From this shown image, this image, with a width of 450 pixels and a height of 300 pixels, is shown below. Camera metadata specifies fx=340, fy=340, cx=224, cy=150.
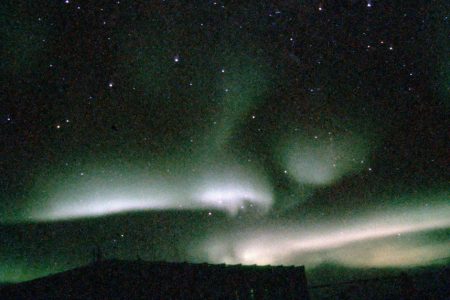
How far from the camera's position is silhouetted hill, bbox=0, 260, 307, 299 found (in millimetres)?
12719

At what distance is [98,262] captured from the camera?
42.6 feet

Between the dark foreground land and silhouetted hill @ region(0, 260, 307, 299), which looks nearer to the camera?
the dark foreground land

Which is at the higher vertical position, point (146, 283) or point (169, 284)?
point (146, 283)

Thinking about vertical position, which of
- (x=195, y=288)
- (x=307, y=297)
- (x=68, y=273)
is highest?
(x=68, y=273)

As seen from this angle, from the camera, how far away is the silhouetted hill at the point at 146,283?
41.7ft

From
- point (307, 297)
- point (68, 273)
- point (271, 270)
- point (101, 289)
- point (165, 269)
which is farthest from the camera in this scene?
point (307, 297)

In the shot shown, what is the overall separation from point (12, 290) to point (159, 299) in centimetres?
660

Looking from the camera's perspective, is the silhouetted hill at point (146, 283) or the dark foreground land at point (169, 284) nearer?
the dark foreground land at point (169, 284)

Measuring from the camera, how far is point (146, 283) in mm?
13578

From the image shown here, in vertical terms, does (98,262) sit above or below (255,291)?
above

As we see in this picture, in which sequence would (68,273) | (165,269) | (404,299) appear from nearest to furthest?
(404,299) → (68,273) → (165,269)

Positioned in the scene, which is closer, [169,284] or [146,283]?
[146,283]

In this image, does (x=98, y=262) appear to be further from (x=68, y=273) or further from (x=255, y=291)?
(x=255, y=291)

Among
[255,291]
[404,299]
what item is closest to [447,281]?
[404,299]
